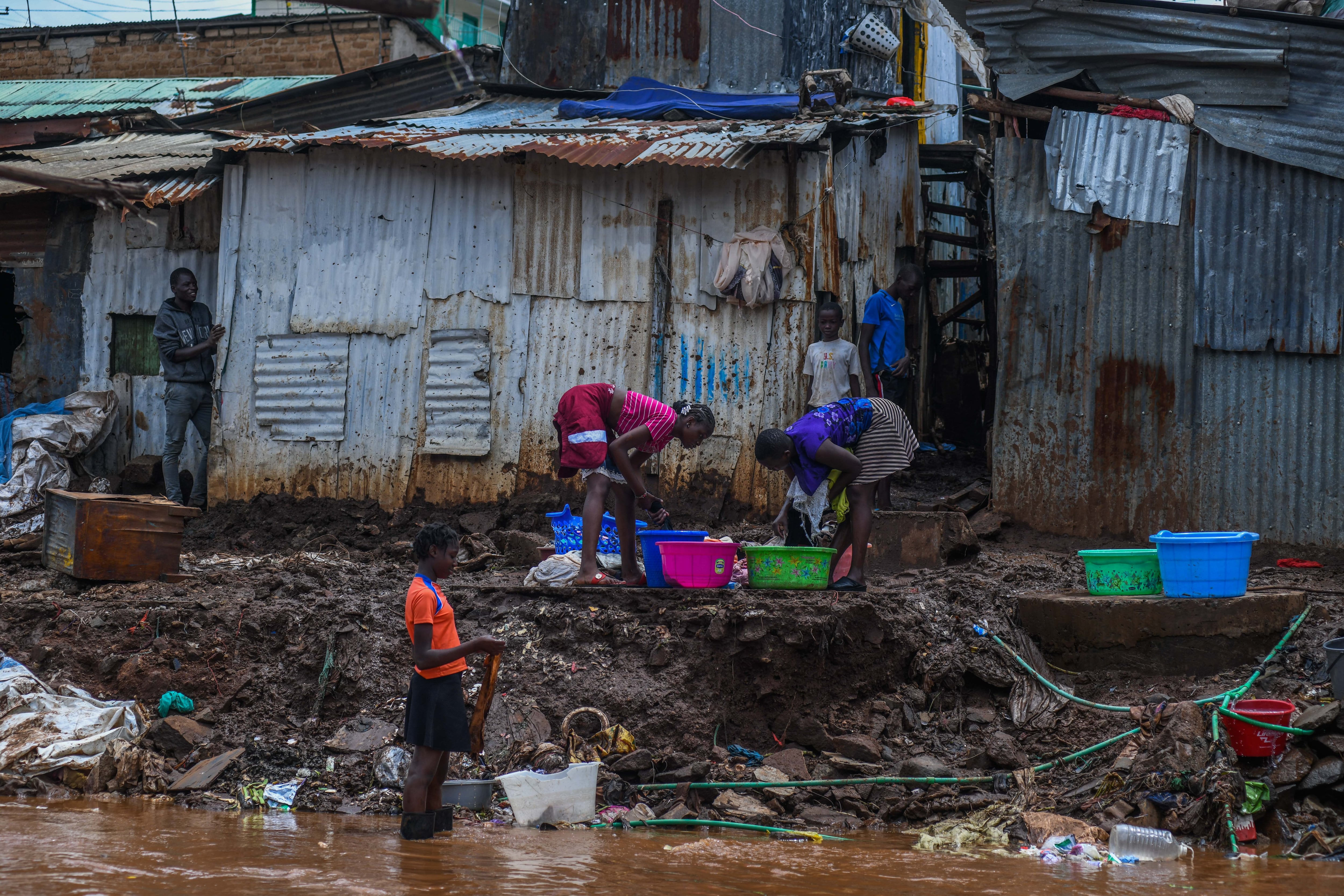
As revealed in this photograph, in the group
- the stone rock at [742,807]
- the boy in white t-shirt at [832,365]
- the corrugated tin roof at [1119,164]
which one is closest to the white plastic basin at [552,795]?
the stone rock at [742,807]

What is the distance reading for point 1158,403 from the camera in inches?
375

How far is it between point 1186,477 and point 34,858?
7920 mm

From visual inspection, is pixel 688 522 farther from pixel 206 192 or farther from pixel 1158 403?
pixel 206 192

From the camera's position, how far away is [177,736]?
6.89 meters

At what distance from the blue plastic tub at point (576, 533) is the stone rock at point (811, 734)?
1818mm

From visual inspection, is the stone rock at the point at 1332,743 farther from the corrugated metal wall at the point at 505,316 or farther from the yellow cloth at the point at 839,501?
the corrugated metal wall at the point at 505,316

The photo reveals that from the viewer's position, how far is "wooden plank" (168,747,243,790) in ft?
21.4

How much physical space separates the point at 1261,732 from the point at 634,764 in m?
3.12

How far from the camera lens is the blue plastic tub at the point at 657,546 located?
24.5 ft

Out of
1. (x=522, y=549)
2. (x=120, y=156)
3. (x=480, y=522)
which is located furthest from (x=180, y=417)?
(x=522, y=549)

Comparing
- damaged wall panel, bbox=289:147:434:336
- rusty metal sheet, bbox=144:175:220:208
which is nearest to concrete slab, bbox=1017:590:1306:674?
damaged wall panel, bbox=289:147:434:336

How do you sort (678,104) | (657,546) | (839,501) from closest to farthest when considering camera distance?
(657,546) → (839,501) → (678,104)

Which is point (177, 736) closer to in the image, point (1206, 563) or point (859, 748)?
point (859, 748)

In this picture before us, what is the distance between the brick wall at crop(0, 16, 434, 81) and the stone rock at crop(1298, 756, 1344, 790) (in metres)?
16.3
